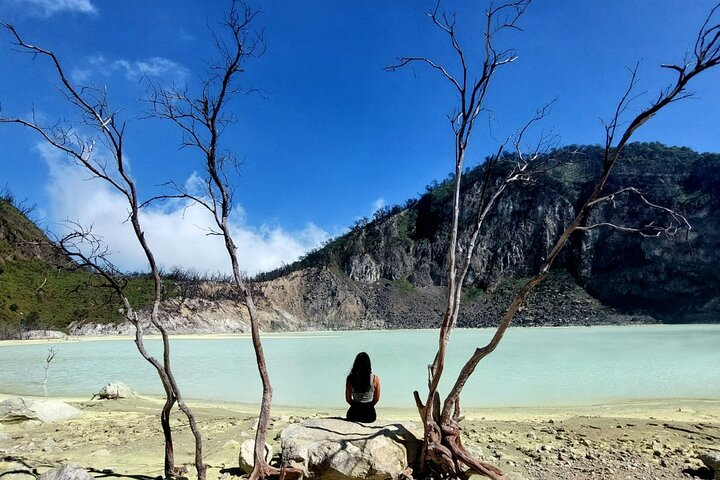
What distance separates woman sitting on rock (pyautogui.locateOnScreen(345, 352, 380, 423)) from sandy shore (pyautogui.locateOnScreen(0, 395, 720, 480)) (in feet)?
1.22

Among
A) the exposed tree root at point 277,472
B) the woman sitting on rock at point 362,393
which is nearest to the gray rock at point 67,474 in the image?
the exposed tree root at point 277,472

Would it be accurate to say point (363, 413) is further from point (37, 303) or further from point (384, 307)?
point (384, 307)

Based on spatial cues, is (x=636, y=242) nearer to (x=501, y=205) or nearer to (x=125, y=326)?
(x=501, y=205)

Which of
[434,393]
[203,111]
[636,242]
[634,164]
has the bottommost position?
[434,393]

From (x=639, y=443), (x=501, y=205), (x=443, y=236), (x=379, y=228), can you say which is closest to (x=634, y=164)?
(x=501, y=205)

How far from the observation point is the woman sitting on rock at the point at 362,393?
5.91 m

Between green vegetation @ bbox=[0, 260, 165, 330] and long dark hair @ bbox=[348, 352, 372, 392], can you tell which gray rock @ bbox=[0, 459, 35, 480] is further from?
green vegetation @ bbox=[0, 260, 165, 330]

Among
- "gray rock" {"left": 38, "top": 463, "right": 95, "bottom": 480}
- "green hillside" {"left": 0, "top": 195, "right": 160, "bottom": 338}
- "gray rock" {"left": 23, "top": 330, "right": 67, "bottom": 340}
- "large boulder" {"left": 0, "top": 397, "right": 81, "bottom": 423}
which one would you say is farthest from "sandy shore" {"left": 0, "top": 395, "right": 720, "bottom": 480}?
"gray rock" {"left": 23, "top": 330, "right": 67, "bottom": 340}

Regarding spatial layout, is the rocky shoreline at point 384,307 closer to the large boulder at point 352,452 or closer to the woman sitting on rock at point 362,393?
the woman sitting on rock at point 362,393

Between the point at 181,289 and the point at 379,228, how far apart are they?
2045 inches

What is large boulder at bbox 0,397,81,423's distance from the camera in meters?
8.46

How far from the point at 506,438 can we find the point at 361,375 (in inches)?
118

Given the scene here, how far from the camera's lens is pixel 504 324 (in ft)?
15.2

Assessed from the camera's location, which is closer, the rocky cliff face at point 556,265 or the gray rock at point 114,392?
the gray rock at point 114,392
